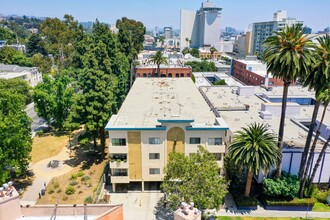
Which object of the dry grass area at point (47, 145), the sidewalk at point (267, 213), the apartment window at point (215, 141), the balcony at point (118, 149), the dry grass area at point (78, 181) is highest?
the apartment window at point (215, 141)

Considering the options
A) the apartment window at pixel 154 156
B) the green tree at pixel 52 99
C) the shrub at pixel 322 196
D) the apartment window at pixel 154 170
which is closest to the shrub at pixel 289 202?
the shrub at pixel 322 196

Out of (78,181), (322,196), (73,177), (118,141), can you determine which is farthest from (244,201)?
(73,177)

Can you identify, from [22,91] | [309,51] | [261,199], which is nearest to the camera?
[309,51]

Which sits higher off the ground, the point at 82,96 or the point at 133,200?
the point at 82,96

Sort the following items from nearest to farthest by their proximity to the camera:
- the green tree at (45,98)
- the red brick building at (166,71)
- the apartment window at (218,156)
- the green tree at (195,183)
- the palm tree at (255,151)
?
1. the green tree at (195,183)
2. the palm tree at (255,151)
3. the apartment window at (218,156)
4. the green tree at (45,98)
5. the red brick building at (166,71)

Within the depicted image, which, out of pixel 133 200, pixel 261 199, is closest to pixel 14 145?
pixel 133 200

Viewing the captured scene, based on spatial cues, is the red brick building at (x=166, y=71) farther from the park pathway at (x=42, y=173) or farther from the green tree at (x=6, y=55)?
the green tree at (x=6, y=55)

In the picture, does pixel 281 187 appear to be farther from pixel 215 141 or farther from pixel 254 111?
pixel 254 111

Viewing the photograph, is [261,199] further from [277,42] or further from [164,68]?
[164,68]
